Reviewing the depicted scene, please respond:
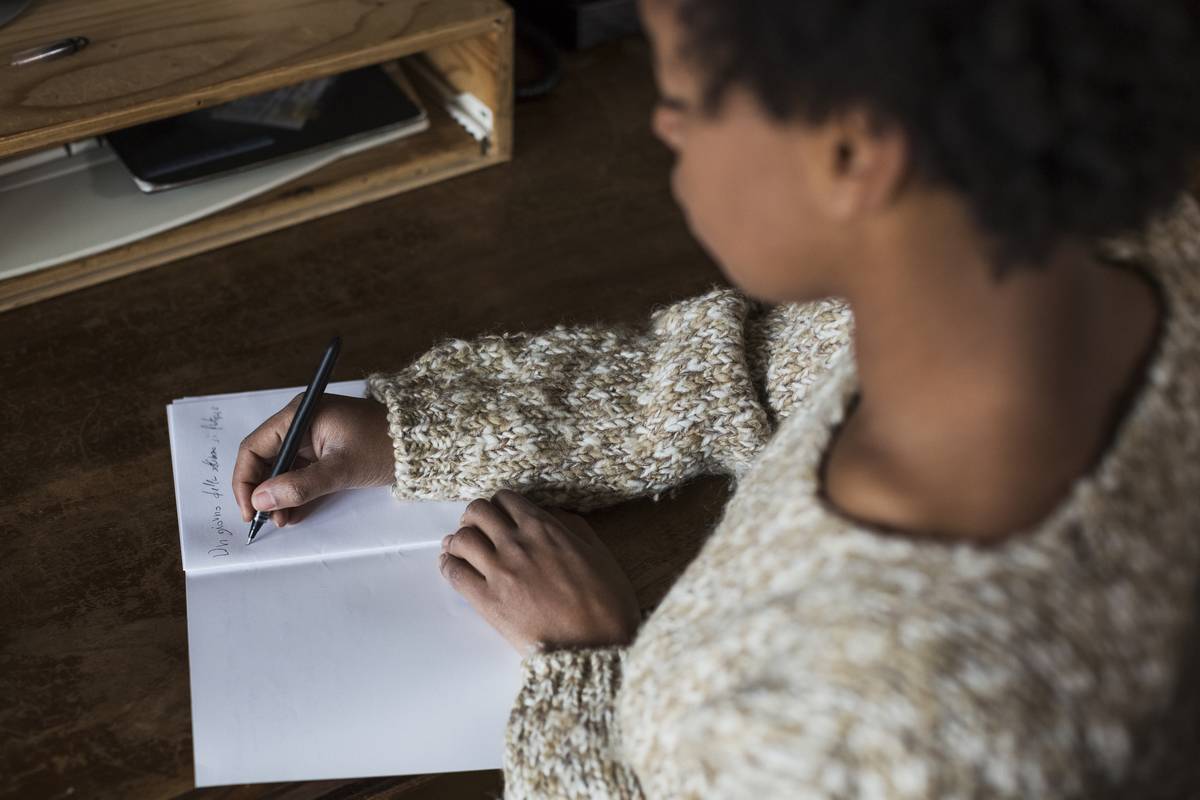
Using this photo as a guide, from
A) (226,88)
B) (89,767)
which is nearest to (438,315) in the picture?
(226,88)

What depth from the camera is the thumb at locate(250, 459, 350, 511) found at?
2.41ft

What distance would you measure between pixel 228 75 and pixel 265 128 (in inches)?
5.4

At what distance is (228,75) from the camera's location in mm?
866

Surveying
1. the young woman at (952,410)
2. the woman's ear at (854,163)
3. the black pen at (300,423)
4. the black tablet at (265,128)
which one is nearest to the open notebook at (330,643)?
the black pen at (300,423)

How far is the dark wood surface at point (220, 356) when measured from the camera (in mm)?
655

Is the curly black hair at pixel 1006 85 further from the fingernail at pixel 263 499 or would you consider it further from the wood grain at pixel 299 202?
the wood grain at pixel 299 202

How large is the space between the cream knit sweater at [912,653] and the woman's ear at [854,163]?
13 centimetres

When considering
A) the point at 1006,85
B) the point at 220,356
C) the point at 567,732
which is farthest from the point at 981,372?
the point at 220,356

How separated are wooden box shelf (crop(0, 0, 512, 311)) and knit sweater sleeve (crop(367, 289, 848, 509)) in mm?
247

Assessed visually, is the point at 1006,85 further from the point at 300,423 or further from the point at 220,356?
the point at 220,356

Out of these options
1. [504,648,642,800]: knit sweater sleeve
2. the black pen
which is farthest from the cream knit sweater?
the black pen

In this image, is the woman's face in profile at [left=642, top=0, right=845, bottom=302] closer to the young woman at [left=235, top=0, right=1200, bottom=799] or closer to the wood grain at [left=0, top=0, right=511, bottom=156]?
Answer: the young woman at [left=235, top=0, right=1200, bottom=799]

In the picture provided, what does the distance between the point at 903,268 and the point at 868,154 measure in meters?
0.06

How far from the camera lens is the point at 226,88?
858 millimetres
